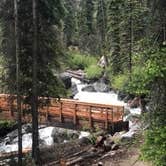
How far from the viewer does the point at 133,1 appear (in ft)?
117

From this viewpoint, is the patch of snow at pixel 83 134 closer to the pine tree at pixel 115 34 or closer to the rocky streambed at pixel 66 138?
the rocky streambed at pixel 66 138

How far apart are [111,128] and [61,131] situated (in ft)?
14.1

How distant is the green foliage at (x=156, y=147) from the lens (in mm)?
10234

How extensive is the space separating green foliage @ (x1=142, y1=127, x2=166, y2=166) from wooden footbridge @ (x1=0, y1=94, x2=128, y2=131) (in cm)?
1176

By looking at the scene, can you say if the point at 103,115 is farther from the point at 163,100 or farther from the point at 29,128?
the point at 163,100

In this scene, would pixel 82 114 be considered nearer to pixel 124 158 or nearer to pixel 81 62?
pixel 124 158

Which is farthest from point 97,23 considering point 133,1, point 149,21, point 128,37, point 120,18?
point 149,21

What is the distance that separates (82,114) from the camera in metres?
24.6

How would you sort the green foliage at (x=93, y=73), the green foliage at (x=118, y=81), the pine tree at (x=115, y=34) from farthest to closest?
the green foliage at (x=93, y=73), the pine tree at (x=115, y=34), the green foliage at (x=118, y=81)

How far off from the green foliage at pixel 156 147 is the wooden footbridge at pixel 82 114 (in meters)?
11.8

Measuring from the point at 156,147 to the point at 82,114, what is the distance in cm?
1417

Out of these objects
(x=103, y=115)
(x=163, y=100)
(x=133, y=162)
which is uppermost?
(x=163, y=100)

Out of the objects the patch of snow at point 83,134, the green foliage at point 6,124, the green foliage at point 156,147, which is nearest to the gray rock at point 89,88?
the green foliage at point 6,124

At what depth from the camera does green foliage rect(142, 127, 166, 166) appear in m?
10.2
